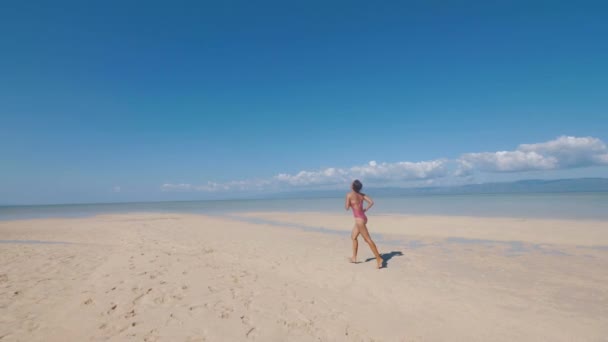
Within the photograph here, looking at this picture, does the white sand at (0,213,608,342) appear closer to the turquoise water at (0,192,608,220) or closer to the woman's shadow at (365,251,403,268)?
the woman's shadow at (365,251,403,268)

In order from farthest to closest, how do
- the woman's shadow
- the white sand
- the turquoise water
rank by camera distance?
1. the turquoise water
2. the woman's shadow
3. the white sand

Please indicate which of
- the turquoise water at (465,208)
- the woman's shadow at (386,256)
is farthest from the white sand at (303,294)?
the turquoise water at (465,208)

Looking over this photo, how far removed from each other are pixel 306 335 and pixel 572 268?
8.72 meters

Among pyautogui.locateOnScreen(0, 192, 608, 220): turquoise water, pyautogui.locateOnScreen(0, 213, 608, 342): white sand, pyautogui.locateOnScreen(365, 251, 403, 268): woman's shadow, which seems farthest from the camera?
pyautogui.locateOnScreen(0, 192, 608, 220): turquoise water

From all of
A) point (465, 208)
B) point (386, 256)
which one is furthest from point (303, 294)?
point (465, 208)

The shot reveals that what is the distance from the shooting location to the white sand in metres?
4.91

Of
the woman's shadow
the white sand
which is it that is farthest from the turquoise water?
the woman's shadow

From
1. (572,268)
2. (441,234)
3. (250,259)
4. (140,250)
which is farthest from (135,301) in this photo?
(441,234)

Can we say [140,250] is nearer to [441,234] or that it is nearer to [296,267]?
[296,267]

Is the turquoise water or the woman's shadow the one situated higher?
the woman's shadow

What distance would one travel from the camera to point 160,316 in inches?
209

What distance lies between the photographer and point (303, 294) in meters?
6.64

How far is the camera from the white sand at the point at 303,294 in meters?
4.91

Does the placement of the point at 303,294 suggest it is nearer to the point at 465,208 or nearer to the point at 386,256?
the point at 386,256
